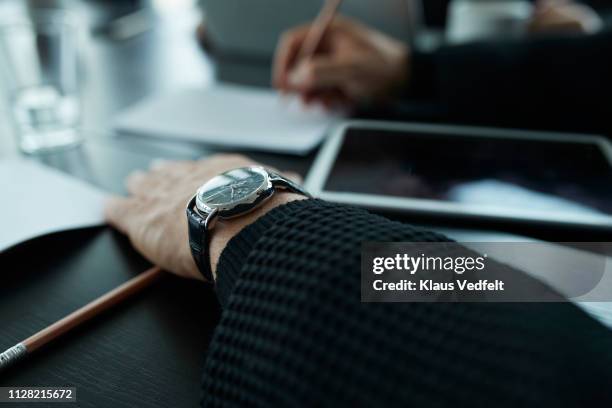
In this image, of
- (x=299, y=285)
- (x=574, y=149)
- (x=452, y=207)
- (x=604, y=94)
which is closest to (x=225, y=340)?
(x=299, y=285)

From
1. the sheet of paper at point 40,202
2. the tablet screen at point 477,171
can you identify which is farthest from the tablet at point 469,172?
the sheet of paper at point 40,202

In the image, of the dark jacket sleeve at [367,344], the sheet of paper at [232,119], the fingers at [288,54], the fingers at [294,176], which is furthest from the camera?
the fingers at [288,54]

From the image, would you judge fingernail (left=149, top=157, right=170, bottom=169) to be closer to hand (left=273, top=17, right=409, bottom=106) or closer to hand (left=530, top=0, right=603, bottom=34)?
hand (left=273, top=17, right=409, bottom=106)

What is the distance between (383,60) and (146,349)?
1.73ft

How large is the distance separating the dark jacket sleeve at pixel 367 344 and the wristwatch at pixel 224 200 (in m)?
0.06

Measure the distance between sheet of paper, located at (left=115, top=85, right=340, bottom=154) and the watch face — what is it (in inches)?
8.0

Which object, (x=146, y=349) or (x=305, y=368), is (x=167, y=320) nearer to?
(x=146, y=349)

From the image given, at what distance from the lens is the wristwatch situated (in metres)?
0.35

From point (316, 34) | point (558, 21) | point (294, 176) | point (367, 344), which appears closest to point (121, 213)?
point (294, 176)

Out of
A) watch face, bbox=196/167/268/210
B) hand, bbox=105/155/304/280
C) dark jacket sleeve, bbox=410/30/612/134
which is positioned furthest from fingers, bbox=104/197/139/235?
dark jacket sleeve, bbox=410/30/612/134

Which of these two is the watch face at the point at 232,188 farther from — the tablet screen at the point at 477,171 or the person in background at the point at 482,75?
the person in background at the point at 482,75

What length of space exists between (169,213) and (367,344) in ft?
0.77

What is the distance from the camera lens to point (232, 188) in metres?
0.37

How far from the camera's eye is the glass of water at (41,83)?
587 millimetres
